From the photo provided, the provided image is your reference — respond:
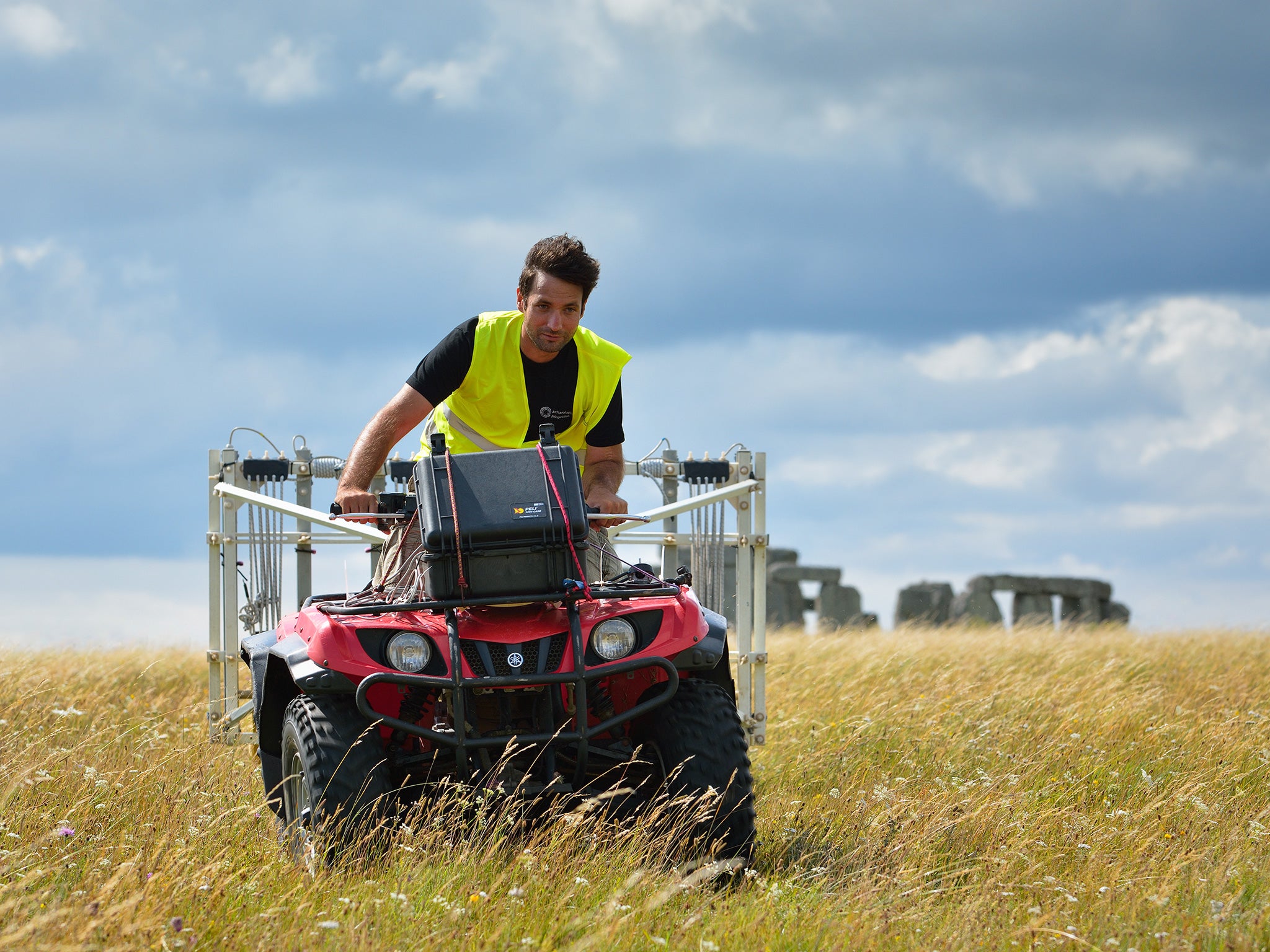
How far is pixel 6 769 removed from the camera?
632 cm

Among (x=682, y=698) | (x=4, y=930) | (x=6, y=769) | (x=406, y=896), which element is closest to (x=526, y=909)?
(x=406, y=896)

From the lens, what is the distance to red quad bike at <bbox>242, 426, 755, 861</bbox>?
442cm

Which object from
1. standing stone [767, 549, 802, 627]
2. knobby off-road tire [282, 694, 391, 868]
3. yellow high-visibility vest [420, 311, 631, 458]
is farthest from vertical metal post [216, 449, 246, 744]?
standing stone [767, 549, 802, 627]

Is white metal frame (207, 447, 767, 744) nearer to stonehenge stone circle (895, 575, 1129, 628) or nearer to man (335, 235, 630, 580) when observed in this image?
man (335, 235, 630, 580)

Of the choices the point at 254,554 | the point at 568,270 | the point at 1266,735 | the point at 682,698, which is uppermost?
the point at 568,270

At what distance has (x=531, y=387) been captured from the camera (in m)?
5.74

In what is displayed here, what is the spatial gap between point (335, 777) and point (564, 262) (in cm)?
223

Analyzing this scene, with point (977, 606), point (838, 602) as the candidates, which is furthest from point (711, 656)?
point (977, 606)

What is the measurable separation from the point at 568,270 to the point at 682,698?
1.81 metres

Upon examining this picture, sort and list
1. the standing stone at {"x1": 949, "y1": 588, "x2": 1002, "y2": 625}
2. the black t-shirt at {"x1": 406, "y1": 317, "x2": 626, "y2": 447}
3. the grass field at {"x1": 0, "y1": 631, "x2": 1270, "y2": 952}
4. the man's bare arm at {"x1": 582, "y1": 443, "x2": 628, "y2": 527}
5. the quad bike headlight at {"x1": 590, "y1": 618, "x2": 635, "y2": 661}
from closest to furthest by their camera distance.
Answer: the grass field at {"x1": 0, "y1": 631, "x2": 1270, "y2": 952}
the quad bike headlight at {"x1": 590, "y1": 618, "x2": 635, "y2": 661}
the black t-shirt at {"x1": 406, "y1": 317, "x2": 626, "y2": 447}
the man's bare arm at {"x1": 582, "y1": 443, "x2": 628, "y2": 527}
the standing stone at {"x1": 949, "y1": 588, "x2": 1002, "y2": 625}

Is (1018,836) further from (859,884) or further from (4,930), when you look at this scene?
(4,930)

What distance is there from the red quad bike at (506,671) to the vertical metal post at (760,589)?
276cm

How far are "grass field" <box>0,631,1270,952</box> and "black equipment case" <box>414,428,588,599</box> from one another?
83 centimetres

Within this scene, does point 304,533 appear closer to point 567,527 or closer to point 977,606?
point 567,527
